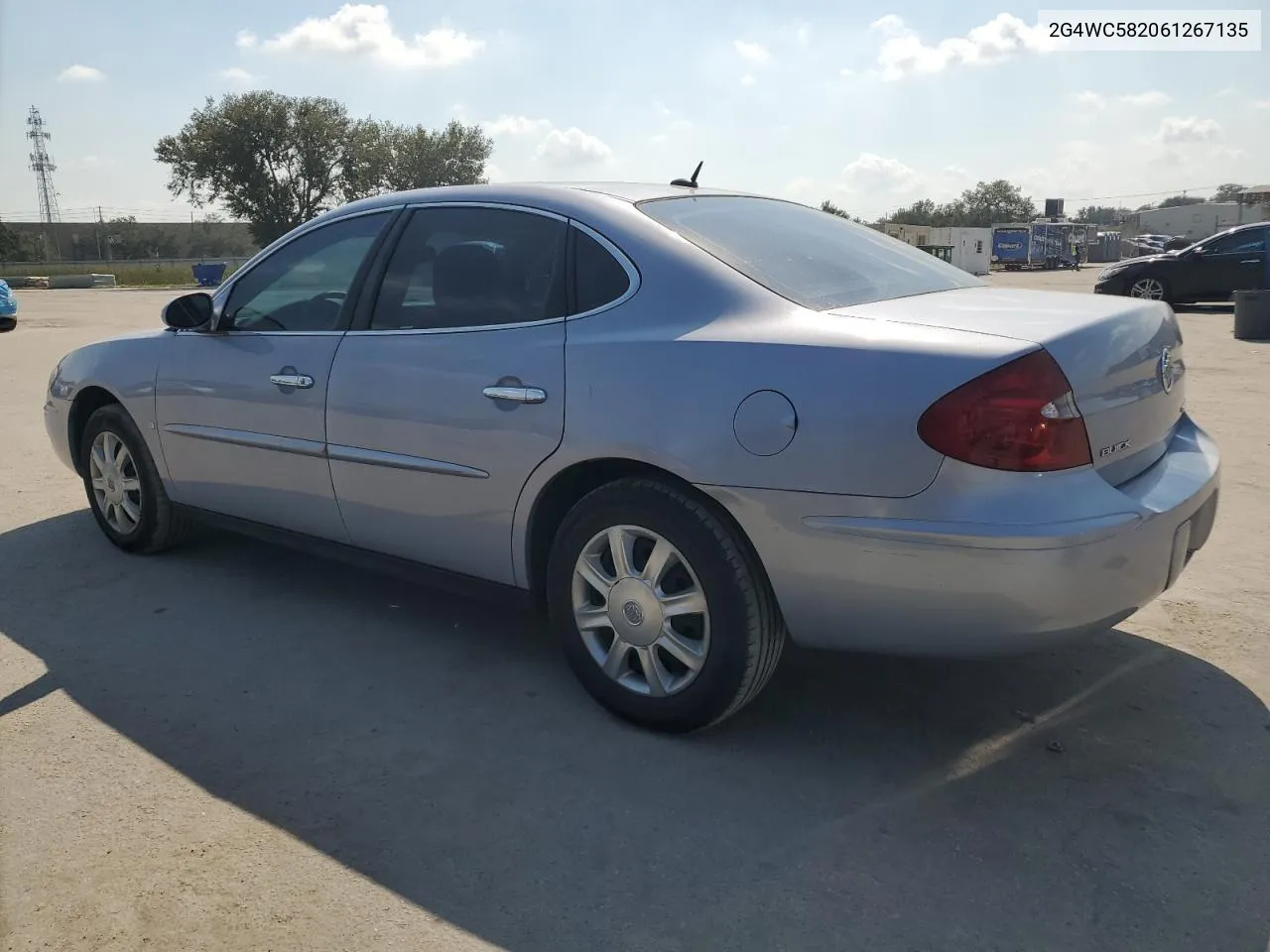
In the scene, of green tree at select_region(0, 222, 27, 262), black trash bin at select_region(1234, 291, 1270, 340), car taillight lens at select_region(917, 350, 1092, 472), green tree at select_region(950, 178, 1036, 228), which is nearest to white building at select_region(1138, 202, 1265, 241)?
green tree at select_region(950, 178, 1036, 228)

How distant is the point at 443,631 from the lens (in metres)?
3.94

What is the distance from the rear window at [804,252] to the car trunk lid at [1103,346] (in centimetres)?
13

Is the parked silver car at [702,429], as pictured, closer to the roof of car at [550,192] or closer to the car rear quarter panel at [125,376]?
the roof of car at [550,192]

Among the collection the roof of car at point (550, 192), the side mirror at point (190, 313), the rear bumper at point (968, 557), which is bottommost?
the rear bumper at point (968, 557)

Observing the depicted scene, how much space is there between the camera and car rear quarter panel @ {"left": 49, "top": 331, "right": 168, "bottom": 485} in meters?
4.57

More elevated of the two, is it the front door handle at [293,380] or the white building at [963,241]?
the front door handle at [293,380]

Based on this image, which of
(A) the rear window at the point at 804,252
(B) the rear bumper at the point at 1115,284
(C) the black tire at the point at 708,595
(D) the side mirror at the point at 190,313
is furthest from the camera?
(B) the rear bumper at the point at 1115,284

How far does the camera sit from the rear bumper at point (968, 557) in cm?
246

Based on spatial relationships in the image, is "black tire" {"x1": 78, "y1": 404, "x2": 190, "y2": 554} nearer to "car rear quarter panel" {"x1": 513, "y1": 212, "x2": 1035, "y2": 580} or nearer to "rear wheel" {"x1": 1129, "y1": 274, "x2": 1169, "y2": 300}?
"car rear quarter panel" {"x1": 513, "y1": 212, "x2": 1035, "y2": 580}

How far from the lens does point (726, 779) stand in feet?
9.30

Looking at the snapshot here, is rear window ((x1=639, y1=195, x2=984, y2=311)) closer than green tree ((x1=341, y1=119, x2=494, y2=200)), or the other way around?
rear window ((x1=639, y1=195, x2=984, y2=311))

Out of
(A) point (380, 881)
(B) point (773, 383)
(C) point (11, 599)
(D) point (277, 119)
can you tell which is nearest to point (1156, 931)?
(B) point (773, 383)

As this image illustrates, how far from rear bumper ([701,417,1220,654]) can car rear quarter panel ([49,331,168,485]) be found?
9.76ft

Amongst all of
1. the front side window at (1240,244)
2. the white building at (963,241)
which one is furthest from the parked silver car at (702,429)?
the white building at (963,241)
